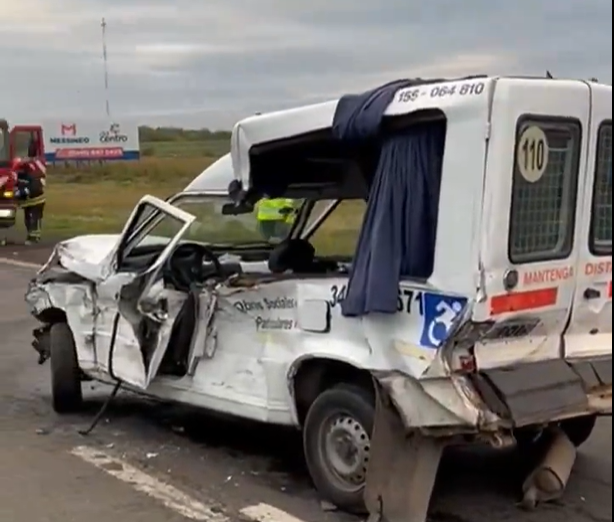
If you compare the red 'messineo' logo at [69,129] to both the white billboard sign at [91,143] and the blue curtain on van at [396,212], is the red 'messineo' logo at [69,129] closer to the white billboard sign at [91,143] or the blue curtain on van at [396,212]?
the white billboard sign at [91,143]

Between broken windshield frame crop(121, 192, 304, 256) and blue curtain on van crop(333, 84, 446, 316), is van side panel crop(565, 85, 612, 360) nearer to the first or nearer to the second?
blue curtain on van crop(333, 84, 446, 316)

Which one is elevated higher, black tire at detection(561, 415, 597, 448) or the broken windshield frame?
the broken windshield frame

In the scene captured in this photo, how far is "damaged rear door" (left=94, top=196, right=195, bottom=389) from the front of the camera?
6637 mm

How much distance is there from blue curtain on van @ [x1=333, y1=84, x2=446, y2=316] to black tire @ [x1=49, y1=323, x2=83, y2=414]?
309cm

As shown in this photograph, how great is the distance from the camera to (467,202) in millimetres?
4883


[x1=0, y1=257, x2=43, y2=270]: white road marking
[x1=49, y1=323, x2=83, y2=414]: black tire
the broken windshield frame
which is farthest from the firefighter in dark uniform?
the broken windshield frame

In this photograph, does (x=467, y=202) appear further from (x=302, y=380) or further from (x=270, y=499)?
(x=270, y=499)

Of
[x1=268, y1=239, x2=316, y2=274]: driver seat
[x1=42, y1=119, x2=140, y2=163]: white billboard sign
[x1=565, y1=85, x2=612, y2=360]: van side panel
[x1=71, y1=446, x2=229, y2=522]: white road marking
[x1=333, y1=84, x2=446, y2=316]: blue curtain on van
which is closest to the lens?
[x1=333, y1=84, x2=446, y2=316]: blue curtain on van

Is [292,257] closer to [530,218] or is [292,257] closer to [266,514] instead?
[266,514]

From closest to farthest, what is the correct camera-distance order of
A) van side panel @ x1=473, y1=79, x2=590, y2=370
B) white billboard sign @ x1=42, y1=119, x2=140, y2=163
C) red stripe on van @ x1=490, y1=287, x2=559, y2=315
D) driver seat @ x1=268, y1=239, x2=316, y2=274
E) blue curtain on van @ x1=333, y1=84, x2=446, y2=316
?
1. van side panel @ x1=473, y1=79, x2=590, y2=370
2. red stripe on van @ x1=490, y1=287, x2=559, y2=315
3. blue curtain on van @ x1=333, y1=84, x2=446, y2=316
4. driver seat @ x1=268, y1=239, x2=316, y2=274
5. white billboard sign @ x1=42, y1=119, x2=140, y2=163

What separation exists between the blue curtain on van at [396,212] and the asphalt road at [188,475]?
47.6 inches

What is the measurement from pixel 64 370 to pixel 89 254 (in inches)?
33.8

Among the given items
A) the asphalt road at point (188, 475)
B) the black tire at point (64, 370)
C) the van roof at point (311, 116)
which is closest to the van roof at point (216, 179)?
the van roof at point (311, 116)

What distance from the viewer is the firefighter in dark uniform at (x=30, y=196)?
22.4 metres
